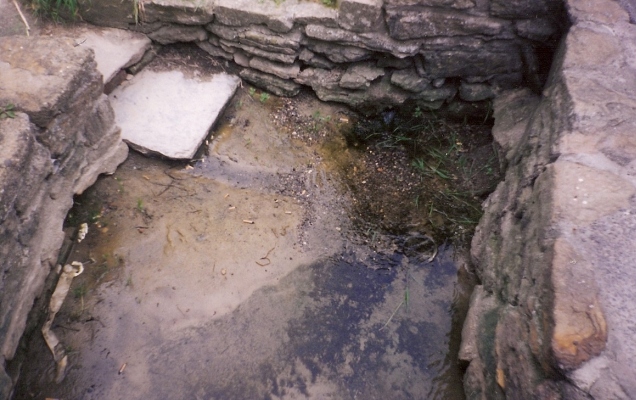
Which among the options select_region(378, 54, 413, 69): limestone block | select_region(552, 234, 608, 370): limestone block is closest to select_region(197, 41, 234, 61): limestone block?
select_region(378, 54, 413, 69): limestone block

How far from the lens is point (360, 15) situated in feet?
9.55

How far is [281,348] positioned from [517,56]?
265cm

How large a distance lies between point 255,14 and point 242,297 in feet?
6.51

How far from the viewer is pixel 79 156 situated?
260cm

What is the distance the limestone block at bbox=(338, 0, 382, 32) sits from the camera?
2863 millimetres

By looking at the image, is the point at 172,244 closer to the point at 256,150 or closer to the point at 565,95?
the point at 256,150

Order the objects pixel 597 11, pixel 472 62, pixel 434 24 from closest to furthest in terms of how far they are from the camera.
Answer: pixel 597 11 → pixel 434 24 → pixel 472 62

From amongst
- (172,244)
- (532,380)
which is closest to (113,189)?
(172,244)

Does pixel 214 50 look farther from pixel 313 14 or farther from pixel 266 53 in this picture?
pixel 313 14

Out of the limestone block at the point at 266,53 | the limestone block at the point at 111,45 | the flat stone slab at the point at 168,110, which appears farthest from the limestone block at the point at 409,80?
the limestone block at the point at 111,45

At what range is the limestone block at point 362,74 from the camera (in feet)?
10.7

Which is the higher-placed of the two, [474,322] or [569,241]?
[569,241]

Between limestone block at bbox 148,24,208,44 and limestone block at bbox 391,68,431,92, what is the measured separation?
153 centimetres

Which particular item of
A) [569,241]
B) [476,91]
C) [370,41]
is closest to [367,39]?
[370,41]
